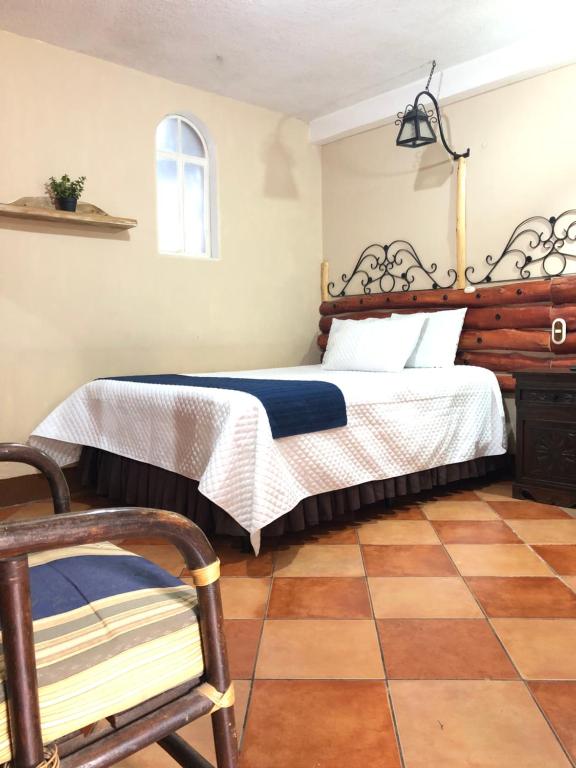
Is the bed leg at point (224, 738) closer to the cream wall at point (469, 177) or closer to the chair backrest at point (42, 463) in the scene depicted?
the chair backrest at point (42, 463)

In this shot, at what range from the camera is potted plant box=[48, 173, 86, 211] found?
11.2ft

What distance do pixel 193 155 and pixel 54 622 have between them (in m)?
3.98

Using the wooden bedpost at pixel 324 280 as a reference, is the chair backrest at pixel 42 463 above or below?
below

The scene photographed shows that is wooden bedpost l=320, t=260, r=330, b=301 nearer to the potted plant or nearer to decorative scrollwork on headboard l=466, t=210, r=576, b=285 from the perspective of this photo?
decorative scrollwork on headboard l=466, t=210, r=576, b=285

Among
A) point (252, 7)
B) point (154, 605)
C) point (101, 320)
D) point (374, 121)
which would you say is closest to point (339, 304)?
point (374, 121)

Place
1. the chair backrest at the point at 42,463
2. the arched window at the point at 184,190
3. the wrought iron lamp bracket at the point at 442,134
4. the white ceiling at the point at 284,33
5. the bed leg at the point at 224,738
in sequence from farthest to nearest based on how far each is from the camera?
the arched window at the point at 184,190 < the wrought iron lamp bracket at the point at 442,134 < the white ceiling at the point at 284,33 < the chair backrest at the point at 42,463 < the bed leg at the point at 224,738

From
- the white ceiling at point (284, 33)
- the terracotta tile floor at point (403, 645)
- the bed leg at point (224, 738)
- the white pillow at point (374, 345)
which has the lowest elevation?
the terracotta tile floor at point (403, 645)

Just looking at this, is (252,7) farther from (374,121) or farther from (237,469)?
(237,469)

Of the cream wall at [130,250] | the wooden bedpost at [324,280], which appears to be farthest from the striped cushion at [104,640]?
the wooden bedpost at [324,280]

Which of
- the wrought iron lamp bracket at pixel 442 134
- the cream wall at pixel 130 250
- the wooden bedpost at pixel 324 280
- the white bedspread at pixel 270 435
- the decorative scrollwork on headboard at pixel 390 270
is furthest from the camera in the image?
the wooden bedpost at pixel 324 280

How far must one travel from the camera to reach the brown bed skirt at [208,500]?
2543 mm

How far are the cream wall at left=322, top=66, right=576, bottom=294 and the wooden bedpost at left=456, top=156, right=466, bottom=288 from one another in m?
0.04

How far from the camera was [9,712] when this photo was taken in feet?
2.39

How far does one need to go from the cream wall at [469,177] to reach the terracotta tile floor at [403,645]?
2027mm
